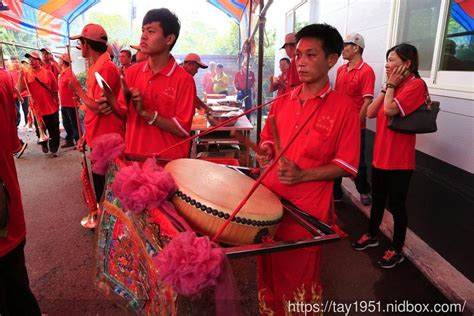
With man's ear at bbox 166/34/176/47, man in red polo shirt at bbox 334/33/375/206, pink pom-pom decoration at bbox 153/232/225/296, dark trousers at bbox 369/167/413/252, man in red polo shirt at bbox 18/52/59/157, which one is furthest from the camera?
man in red polo shirt at bbox 18/52/59/157

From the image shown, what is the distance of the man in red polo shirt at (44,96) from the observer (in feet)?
21.6

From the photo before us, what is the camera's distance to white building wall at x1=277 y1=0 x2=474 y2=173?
2.74 m

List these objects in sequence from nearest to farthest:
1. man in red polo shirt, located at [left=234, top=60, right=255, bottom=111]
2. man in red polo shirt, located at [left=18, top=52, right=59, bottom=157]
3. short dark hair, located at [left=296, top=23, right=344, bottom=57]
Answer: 1. short dark hair, located at [left=296, top=23, right=344, bottom=57]
2. man in red polo shirt, located at [left=18, top=52, right=59, bottom=157]
3. man in red polo shirt, located at [left=234, top=60, right=255, bottom=111]

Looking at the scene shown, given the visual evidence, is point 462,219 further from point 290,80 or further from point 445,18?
point 290,80

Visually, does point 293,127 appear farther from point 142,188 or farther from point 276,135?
point 142,188

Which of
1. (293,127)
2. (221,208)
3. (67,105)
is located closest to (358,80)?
(293,127)

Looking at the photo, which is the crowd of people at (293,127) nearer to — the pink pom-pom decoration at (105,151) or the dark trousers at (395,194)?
the dark trousers at (395,194)

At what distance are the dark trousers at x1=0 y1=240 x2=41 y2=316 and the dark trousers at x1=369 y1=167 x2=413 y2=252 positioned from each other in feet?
8.61

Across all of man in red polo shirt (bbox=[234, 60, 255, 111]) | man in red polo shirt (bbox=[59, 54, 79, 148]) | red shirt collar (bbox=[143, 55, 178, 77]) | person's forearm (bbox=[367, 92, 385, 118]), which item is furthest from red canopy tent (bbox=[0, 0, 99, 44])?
person's forearm (bbox=[367, 92, 385, 118])

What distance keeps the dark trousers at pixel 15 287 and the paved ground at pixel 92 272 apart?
2.01 feet

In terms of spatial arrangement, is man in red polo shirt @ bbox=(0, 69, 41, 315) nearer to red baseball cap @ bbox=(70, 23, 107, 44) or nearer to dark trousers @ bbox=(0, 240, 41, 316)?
dark trousers @ bbox=(0, 240, 41, 316)

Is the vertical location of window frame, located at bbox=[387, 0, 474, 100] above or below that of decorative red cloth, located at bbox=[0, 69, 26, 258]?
above

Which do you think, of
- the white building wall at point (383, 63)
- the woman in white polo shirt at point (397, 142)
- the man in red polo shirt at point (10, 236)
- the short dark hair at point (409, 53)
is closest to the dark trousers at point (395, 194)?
the woman in white polo shirt at point (397, 142)

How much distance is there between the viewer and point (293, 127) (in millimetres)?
1537
